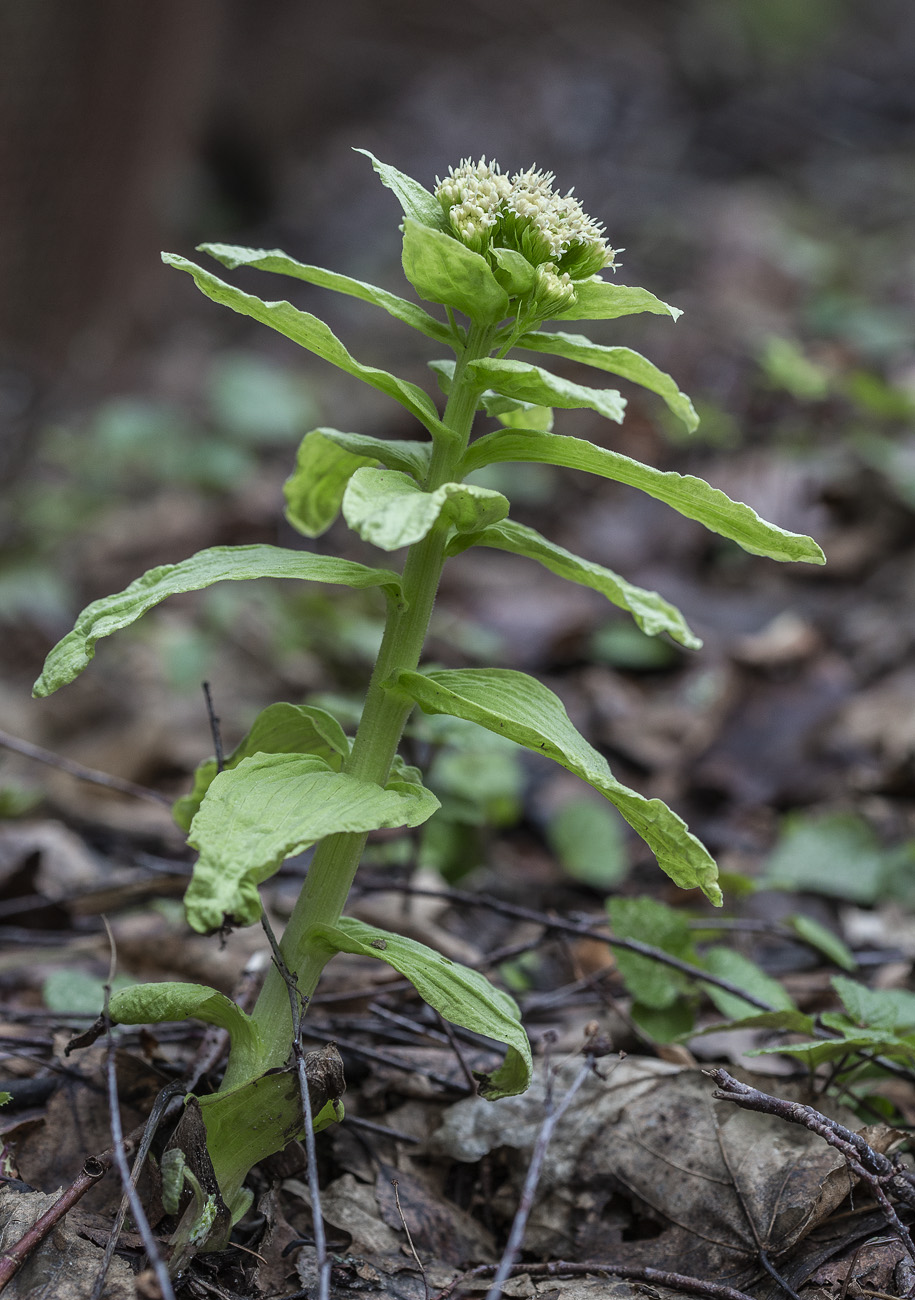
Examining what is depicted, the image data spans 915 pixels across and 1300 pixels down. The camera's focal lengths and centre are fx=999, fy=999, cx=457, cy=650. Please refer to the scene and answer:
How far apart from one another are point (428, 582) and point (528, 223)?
50 cm

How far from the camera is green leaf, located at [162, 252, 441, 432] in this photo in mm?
1310

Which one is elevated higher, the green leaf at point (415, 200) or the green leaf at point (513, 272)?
the green leaf at point (415, 200)

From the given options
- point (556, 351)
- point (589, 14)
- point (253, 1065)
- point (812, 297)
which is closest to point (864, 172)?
point (812, 297)

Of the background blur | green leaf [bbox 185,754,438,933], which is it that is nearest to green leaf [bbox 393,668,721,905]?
green leaf [bbox 185,754,438,933]

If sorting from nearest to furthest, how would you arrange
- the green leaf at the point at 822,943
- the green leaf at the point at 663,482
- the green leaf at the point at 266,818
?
the green leaf at the point at 266,818
the green leaf at the point at 663,482
the green leaf at the point at 822,943

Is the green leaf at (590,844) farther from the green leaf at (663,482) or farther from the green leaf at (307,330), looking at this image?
the green leaf at (307,330)

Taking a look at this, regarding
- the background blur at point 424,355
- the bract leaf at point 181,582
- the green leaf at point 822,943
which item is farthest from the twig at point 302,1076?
the background blur at point 424,355

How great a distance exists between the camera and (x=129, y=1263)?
4.17ft

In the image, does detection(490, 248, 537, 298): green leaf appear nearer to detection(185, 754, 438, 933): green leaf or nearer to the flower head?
the flower head

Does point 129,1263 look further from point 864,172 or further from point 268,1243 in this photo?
point 864,172

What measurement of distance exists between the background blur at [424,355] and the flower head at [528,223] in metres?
2.05

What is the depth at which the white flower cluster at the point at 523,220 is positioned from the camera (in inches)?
51.8

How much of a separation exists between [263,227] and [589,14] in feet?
17.4

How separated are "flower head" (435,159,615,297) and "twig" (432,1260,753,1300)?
128 cm
